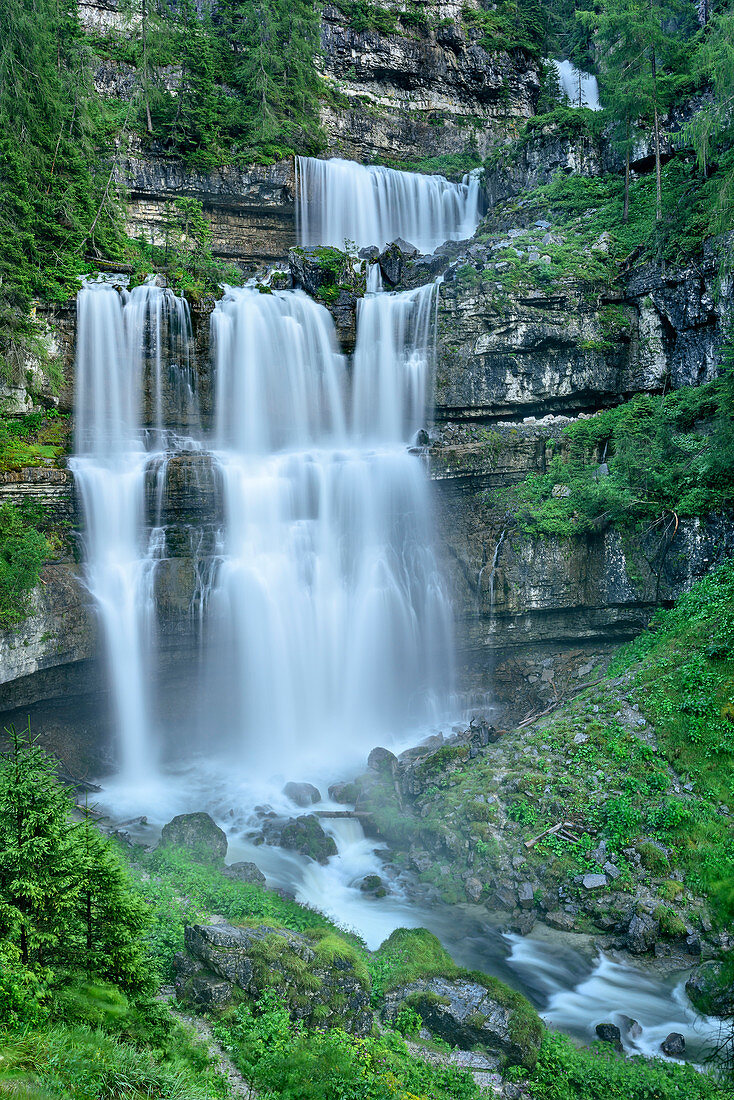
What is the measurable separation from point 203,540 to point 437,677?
26.2 ft

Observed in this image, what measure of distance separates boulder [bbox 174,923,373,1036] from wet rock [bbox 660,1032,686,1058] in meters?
3.89

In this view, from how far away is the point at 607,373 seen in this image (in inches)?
816

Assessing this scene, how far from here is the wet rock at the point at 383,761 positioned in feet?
49.9

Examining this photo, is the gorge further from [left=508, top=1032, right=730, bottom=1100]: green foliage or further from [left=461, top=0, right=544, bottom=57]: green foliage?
[left=461, top=0, right=544, bottom=57]: green foliage

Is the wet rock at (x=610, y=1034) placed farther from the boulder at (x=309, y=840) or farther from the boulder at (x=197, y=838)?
the boulder at (x=197, y=838)

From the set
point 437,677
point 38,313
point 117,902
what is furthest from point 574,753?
point 38,313

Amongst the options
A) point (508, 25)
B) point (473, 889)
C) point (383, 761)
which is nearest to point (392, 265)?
point (383, 761)

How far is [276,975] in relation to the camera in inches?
323

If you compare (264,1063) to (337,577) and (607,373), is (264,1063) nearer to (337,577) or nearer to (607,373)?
(337,577)

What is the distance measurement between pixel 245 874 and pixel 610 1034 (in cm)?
623

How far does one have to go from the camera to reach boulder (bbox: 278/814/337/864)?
12.7m

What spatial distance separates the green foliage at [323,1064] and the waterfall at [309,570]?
9125 millimetres

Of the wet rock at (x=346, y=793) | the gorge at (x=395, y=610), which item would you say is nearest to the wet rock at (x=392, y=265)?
the gorge at (x=395, y=610)

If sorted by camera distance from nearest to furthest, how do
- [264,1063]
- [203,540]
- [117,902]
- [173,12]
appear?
[117,902]
[264,1063]
[203,540]
[173,12]
